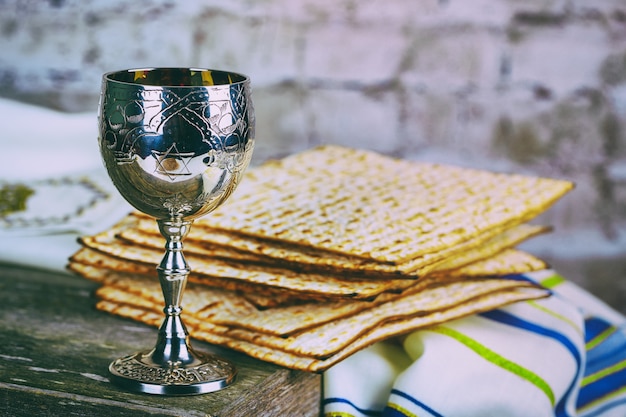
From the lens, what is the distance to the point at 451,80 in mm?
1745

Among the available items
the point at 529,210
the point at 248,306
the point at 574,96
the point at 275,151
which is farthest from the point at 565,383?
the point at 275,151

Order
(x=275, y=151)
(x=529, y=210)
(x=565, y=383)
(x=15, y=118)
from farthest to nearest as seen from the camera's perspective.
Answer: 1. (x=275, y=151)
2. (x=15, y=118)
3. (x=529, y=210)
4. (x=565, y=383)

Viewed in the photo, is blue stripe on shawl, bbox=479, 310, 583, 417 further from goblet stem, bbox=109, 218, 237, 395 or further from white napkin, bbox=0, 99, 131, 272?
white napkin, bbox=0, 99, 131, 272

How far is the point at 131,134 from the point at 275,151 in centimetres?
103

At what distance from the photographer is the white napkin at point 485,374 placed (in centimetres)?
100

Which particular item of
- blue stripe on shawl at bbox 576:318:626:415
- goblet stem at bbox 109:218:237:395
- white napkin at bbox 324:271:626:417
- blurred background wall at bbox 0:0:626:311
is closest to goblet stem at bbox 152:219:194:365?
goblet stem at bbox 109:218:237:395

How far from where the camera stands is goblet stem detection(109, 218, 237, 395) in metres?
0.87

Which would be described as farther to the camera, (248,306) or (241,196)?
(241,196)

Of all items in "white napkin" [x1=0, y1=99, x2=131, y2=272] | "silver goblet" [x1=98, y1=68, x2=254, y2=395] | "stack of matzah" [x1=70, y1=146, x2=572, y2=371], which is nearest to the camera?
"silver goblet" [x1=98, y1=68, x2=254, y2=395]

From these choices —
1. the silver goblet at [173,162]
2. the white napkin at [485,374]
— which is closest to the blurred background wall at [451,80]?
the white napkin at [485,374]

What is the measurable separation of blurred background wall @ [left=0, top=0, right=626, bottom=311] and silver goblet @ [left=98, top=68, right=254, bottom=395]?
89 centimetres

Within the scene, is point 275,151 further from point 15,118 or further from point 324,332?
point 324,332

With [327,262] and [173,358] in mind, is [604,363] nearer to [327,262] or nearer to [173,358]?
[327,262]

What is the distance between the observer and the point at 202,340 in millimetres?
1011
